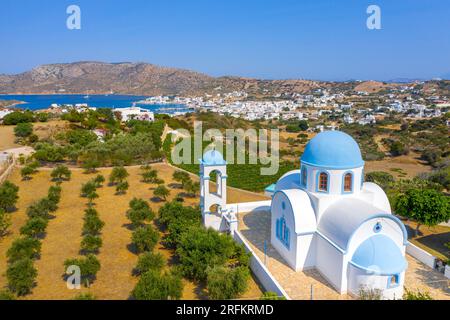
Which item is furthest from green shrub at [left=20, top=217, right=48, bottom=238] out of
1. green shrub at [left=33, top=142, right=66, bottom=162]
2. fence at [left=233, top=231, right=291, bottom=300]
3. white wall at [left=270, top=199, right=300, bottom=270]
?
green shrub at [left=33, top=142, right=66, bottom=162]

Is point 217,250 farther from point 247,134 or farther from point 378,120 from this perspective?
point 378,120

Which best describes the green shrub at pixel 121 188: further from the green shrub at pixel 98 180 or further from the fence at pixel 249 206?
the fence at pixel 249 206

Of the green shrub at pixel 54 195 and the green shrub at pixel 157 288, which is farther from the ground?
the green shrub at pixel 54 195

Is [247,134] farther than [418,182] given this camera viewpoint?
Yes

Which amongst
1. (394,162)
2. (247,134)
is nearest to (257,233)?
(394,162)

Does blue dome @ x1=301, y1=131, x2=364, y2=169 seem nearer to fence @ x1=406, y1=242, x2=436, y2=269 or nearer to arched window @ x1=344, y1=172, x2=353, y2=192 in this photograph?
arched window @ x1=344, y1=172, x2=353, y2=192

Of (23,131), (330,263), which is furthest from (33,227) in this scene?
(23,131)

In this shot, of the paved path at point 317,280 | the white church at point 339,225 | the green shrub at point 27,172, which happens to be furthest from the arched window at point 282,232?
the green shrub at point 27,172
